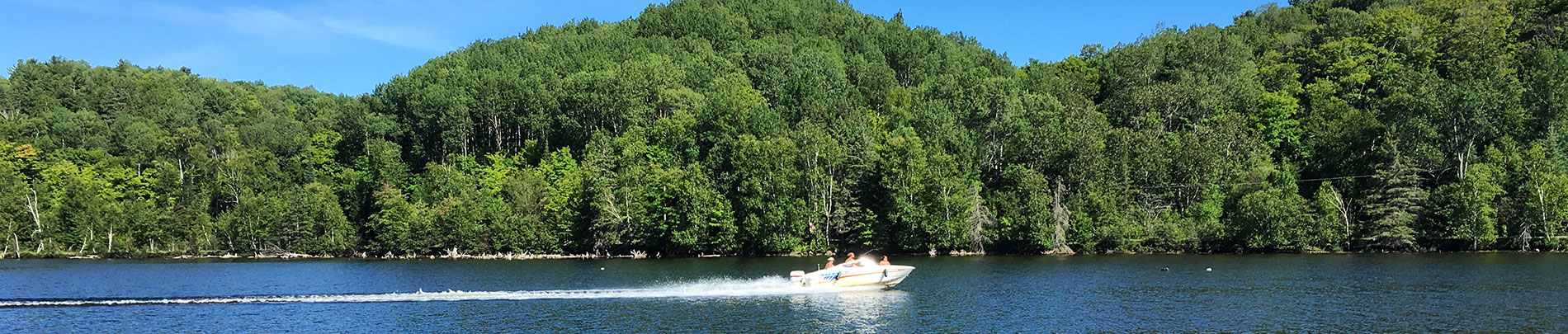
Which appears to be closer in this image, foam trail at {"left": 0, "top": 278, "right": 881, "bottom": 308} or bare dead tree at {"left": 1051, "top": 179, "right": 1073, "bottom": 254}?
foam trail at {"left": 0, "top": 278, "right": 881, "bottom": 308}

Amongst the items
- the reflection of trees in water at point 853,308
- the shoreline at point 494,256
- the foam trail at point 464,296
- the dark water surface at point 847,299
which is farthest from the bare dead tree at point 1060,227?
the reflection of trees in water at point 853,308

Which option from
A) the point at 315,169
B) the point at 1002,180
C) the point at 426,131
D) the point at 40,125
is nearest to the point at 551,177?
the point at 426,131

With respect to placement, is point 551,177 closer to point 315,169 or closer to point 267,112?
point 315,169

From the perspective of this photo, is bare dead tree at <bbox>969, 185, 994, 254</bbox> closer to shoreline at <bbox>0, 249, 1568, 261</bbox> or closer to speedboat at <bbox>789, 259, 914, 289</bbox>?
shoreline at <bbox>0, 249, 1568, 261</bbox>

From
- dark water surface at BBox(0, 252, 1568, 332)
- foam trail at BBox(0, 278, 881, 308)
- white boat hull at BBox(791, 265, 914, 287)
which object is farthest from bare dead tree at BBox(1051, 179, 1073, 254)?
foam trail at BBox(0, 278, 881, 308)

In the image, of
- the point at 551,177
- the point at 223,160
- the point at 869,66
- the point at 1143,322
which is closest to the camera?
the point at 1143,322

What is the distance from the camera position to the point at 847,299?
166 feet

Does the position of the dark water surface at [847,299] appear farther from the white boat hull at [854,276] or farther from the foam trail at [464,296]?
the white boat hull at [854,276]

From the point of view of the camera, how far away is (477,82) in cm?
13000

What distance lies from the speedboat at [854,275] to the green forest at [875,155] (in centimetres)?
3377

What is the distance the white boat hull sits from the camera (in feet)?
179

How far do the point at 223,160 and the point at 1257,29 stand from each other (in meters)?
125

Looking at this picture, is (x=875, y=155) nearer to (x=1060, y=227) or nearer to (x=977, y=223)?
(x=977, y=223)

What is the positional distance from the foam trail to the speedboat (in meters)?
0.30
